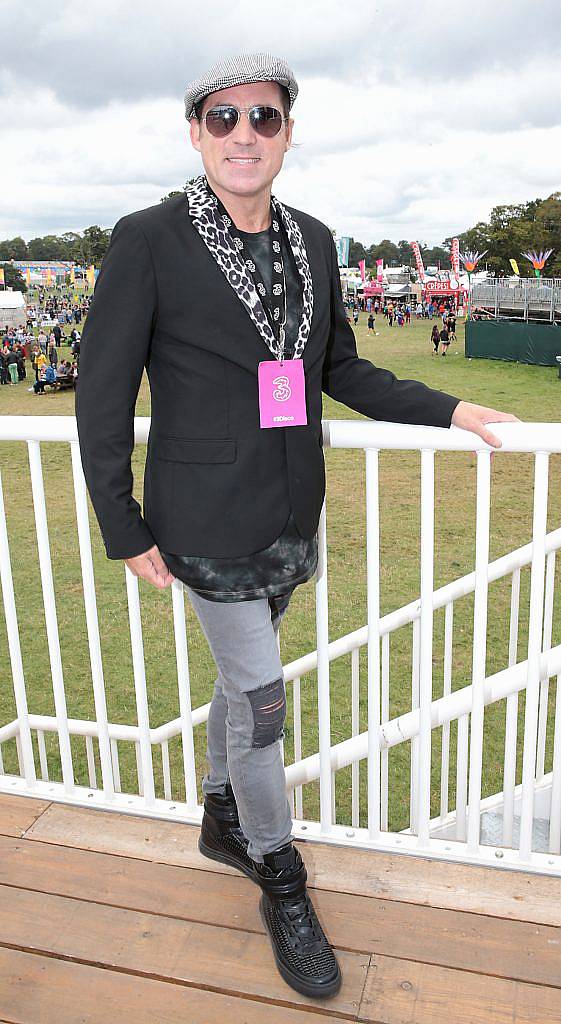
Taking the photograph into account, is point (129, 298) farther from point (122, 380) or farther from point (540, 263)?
point (540, 263)

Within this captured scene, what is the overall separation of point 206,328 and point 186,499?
33 centimetres

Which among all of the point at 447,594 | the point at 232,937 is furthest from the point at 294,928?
the point at 447,594

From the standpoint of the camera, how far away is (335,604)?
7.48 m

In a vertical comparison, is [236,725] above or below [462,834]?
above

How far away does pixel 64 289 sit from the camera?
91.8 metres

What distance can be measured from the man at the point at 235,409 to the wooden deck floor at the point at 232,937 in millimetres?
101

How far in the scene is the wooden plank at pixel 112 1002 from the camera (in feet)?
5.33

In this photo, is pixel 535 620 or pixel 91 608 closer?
pixel 535 620

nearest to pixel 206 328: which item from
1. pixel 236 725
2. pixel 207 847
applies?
pixel 236 725

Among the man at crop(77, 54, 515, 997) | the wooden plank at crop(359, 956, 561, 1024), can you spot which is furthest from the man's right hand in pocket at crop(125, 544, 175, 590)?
the wooden plank at crop(359, 956, 561, 1024)

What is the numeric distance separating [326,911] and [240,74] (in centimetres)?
177

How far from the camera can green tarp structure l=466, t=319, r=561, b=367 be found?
2448cm

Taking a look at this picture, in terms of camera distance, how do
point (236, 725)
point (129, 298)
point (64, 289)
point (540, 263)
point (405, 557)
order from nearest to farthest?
1. point (129, 298)
2. point (236, 725)
3. point (405, 557)
4. point (540, 263)
5. point (64, 289)

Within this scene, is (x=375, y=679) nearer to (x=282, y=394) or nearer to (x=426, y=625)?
(x=426, y=625)
